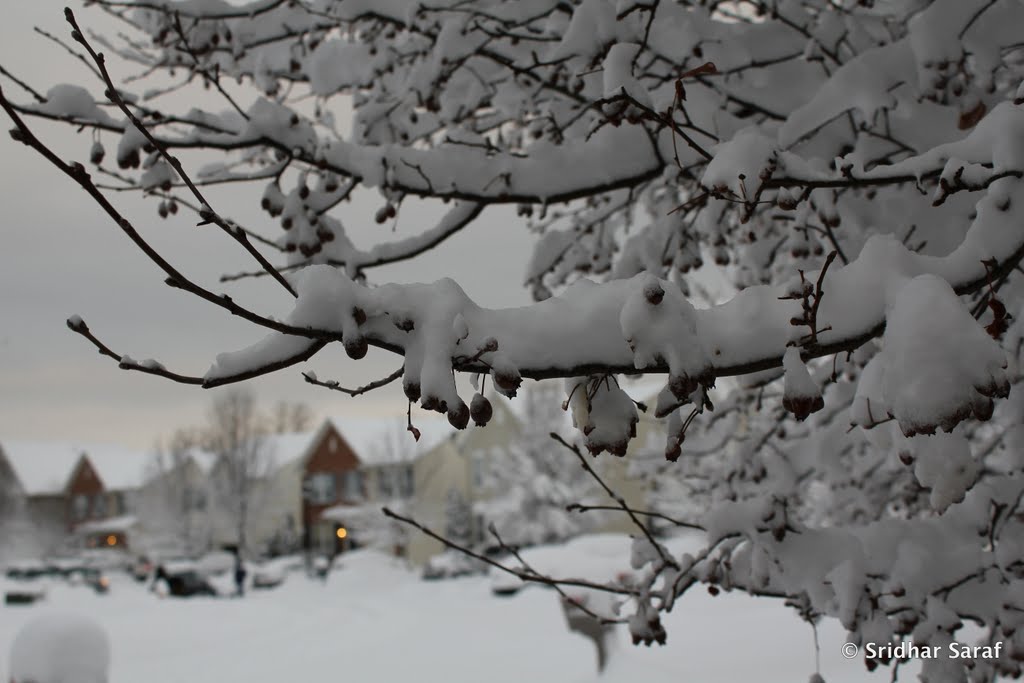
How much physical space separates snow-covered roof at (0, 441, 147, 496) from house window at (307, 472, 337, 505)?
1332 cm

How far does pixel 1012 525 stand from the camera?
9.84 feet

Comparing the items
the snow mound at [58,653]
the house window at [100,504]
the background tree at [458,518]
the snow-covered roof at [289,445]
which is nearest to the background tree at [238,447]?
the snow-covered roof at [289,445]

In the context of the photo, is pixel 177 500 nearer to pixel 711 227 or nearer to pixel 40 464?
pixel 40 464

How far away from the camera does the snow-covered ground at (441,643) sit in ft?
30.4

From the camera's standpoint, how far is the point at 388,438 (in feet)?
117

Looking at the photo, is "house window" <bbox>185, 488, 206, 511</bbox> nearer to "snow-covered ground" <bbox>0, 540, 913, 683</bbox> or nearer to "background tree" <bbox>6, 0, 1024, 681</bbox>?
"snow-covered ground" <bbox>0, 540, 913, 683</bbox>

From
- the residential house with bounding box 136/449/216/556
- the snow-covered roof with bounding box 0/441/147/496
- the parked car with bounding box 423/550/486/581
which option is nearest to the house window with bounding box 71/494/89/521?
the snow-covered roof with bounding box 0/441/147/496

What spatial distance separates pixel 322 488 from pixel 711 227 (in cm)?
4458

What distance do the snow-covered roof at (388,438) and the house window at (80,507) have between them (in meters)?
19.5

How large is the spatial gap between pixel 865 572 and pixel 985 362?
1.67m

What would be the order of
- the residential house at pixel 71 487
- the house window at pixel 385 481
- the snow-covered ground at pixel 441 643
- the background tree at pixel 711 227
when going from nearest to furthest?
the background tree at pixel 711 227
the snow-covered ground at pixel 441 643
the house window at pixel 385 481
the residential house at pixel 71 487

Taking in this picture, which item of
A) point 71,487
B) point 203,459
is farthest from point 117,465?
point 203,459

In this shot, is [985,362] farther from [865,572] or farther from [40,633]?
[40,633]

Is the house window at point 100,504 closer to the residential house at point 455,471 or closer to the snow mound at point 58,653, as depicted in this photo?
the residential house at point 455,471
